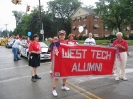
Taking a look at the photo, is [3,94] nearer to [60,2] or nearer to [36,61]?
[36,61]

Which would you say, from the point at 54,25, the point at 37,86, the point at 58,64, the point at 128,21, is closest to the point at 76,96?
the point at 58,64

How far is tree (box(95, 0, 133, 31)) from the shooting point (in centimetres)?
3534

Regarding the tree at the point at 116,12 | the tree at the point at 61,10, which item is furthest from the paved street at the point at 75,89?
the tree at the point at 61,10

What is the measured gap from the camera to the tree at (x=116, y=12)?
35.3 meters

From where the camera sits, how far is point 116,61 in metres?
7.18

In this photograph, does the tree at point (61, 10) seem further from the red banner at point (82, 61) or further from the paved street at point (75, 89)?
the red banner at point (82, 61)

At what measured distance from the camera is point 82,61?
19.7ft

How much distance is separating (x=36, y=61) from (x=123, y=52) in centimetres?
337

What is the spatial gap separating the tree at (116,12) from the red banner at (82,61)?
31.2 metres

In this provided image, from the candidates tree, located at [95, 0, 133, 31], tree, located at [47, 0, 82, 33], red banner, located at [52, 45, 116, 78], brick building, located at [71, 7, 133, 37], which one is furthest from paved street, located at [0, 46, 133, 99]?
tree, located at [47, 0, 82, 33]

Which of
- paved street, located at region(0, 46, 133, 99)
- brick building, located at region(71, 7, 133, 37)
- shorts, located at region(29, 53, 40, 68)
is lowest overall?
paved street, located at region(0, 46, 133, 99)

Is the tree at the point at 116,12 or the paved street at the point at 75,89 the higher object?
the tree at the point at 116,12

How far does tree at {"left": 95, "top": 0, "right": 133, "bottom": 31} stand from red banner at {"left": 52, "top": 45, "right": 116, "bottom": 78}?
31188 millimetres

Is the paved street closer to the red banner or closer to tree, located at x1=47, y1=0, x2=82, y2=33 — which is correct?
the red banner
